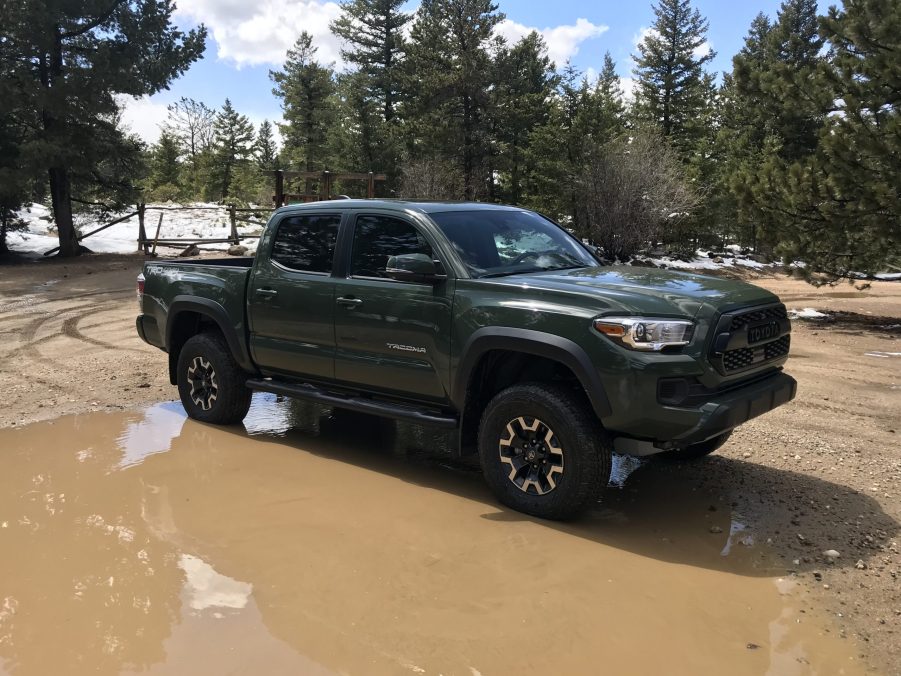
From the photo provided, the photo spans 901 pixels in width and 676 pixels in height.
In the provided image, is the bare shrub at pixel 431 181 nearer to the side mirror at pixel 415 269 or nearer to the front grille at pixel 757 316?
the side mirror at pixel 415 269

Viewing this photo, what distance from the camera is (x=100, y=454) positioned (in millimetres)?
5594

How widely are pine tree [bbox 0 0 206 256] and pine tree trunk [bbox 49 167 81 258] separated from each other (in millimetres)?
29

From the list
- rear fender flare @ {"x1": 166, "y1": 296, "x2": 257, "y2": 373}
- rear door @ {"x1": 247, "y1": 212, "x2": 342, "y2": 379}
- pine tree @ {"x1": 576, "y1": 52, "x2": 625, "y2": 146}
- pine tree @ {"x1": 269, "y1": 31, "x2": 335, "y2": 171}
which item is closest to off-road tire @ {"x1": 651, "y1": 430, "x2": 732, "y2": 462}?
rear door @ {"x1": 247, "y1": 212, "x2": 342, "y2": 379}

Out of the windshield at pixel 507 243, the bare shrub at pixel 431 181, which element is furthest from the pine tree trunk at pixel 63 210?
the windshield at pixel 507 243

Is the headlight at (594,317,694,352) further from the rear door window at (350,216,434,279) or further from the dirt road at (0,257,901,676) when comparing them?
the rear door window at (350,216,434,279)

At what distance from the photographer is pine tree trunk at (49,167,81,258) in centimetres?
2223

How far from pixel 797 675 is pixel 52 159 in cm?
2175

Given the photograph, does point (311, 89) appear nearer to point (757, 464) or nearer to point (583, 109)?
A: point (583, 109)

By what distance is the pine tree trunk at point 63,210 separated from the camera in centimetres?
2223

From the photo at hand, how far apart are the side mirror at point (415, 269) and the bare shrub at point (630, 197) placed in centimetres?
2333

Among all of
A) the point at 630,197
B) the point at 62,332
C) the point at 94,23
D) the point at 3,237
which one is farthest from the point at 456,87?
the point at 62,332

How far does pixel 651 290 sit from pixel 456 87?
33.2 meters

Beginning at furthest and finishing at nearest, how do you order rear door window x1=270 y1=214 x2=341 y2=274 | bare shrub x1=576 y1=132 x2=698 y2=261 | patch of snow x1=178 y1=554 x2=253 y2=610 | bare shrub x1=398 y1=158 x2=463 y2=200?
bare shrub x1=398 y1=158 x2=463 y2=200 < bare shrub x1=576 y1=132 x2=698 y2=261 < rear door window x1=270 y1=214 x2=341 y2=274 < patch of snow x1=178 y1=554 x2=253 y2=610

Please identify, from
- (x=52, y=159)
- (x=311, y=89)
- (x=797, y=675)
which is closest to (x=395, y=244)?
(x=797, y=675)
